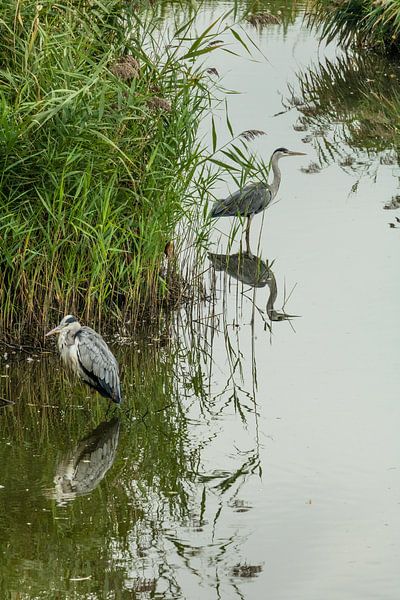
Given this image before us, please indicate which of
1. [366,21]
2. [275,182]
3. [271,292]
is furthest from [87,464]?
[366,21]

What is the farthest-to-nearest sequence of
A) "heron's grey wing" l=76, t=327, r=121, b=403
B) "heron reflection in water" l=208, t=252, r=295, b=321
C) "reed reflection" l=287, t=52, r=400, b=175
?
"reed reflection" l=287, t=52, r=400, b=175, "heron reflection in water" l=208, t=252, r=295, b=321, "heron's grey wing" l=76, t=327, r=121, b=403

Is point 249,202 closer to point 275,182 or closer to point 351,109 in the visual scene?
point 275,182

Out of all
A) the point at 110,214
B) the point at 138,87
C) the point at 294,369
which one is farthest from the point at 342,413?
the point at 138,87

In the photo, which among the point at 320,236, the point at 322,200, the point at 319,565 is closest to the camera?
the point at 319,565

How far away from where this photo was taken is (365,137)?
16047 millimetres

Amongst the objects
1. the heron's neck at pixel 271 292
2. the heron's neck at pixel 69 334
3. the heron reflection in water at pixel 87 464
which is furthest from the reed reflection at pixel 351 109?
the heron reflection in water at pixel 87 464

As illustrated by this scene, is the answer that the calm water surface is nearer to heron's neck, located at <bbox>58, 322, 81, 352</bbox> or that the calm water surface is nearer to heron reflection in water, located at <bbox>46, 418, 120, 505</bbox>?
heron reflection in water, located at <bbox>46, 418, 120, 505</bbox>

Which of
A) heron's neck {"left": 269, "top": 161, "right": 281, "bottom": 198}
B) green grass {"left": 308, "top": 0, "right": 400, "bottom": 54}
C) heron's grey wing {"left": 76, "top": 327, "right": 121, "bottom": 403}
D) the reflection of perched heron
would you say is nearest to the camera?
heron's grey wing {"left": 76, "top": 327, "right": 121, "bottom": 403}

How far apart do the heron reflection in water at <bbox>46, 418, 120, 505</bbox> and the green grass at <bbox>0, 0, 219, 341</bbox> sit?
1.26m

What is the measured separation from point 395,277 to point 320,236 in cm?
142

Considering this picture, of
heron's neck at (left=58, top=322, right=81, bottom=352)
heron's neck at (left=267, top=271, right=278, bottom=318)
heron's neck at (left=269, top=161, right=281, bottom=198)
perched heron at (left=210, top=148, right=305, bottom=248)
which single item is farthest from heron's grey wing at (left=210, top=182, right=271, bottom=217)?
heron's neck at (left=58, top=322, right=81, bottom=352)

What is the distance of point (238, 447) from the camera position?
24.1 ft

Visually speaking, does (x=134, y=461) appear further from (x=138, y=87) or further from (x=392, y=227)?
(x=392, y=227)

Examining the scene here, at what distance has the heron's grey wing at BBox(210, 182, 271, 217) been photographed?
1168 centimetres
